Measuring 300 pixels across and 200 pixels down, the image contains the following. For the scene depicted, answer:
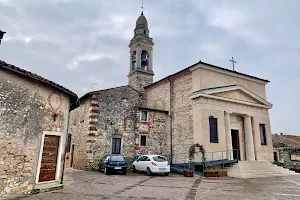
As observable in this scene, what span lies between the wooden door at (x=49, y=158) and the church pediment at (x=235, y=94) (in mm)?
10344

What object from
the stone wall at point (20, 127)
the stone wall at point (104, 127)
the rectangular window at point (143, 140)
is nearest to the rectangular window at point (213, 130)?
the rectangular window at point (143, 140)

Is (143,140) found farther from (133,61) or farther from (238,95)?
(133,61)

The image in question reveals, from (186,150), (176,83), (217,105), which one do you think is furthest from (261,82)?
(186,150)

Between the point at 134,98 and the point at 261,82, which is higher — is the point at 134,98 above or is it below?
below

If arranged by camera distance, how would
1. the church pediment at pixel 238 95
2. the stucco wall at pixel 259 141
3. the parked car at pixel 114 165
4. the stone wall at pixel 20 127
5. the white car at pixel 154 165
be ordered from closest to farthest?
the stone wall at pixel 20 127 < the white car at pixel 154 165 < the parked car at pixel 114 165 < the church pediment at pixel 238 95 < the stucco wall at pixel 259 141

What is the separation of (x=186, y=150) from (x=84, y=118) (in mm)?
8135

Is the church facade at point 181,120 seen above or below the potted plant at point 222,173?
above

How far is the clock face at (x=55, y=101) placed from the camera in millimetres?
8741

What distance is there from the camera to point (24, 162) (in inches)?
297

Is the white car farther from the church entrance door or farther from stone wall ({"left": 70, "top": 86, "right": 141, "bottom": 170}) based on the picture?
the church entrance door

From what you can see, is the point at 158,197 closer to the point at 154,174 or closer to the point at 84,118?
the point at 154,174

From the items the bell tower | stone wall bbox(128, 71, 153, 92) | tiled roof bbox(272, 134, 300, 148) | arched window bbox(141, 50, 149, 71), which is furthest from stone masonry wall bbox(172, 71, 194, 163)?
tiled roof bbox(272, 134, 300, 148)

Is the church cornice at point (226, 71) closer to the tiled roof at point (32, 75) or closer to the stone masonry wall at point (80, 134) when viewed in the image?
the stone masonry wall at point (80, 134)

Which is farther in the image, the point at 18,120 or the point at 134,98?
the point at 134,98
